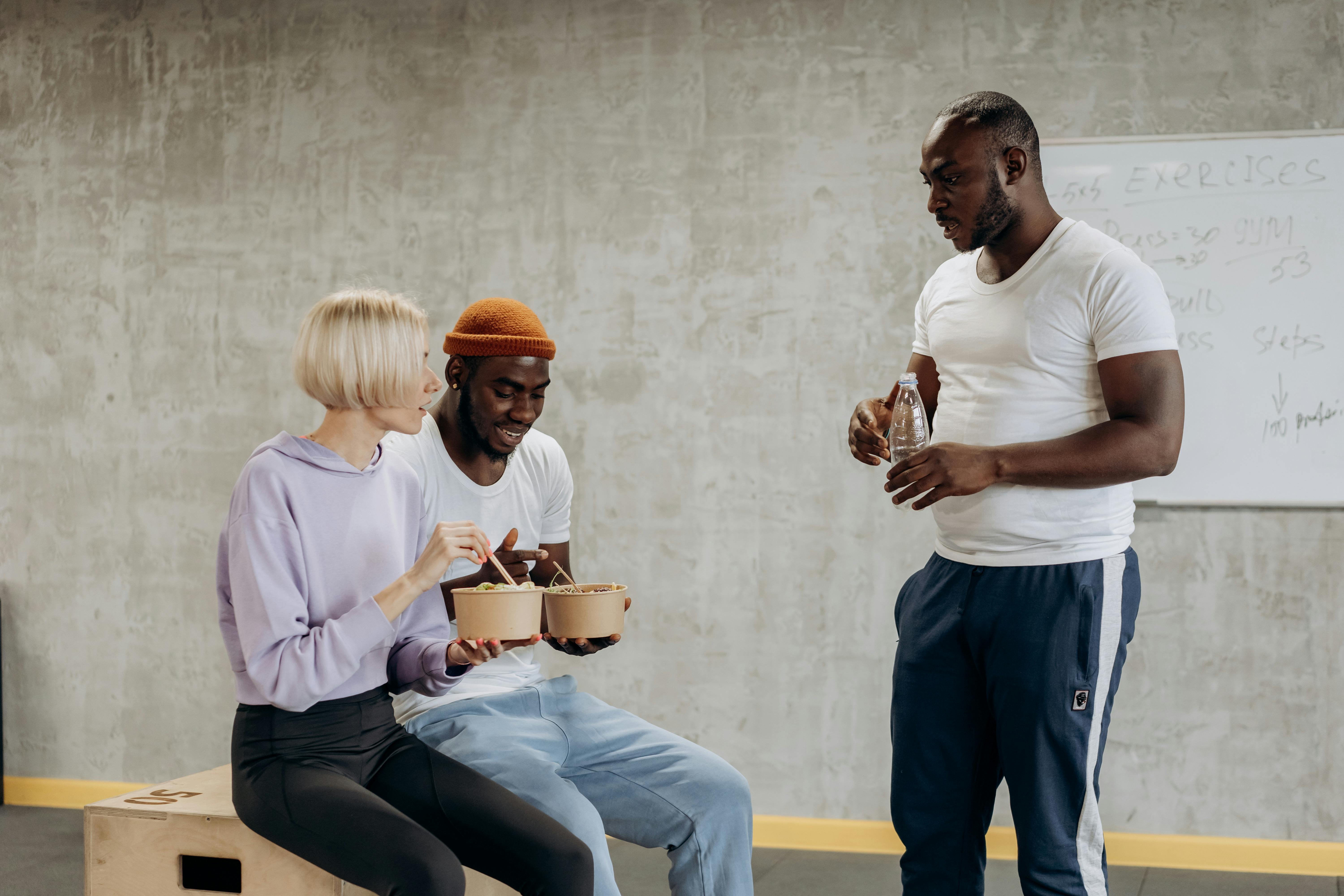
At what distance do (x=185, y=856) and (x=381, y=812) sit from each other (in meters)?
0.40

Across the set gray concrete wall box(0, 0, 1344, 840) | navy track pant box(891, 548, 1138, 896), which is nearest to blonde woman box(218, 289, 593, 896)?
navy track pant box(891, 548, 1138, 896)

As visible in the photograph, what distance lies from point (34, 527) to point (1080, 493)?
3.29 m

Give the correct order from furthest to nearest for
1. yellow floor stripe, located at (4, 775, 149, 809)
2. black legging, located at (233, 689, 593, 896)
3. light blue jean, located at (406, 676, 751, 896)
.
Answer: yellow floor stripe, located at (4, 775, 149, 809)
light blue jean, located at (406, 676, 751, 896)
black legging, located at (233, 689, 593, 896)

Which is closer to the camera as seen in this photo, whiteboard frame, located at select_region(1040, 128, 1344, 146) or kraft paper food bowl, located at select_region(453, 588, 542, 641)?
kraft paper food bowl, located at select_region(453, 588, 542, 641)

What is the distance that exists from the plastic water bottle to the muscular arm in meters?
0.15

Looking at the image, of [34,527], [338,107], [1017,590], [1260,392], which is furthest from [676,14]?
[34,527]

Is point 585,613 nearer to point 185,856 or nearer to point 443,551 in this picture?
point 443,551

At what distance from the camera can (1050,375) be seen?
174 cm

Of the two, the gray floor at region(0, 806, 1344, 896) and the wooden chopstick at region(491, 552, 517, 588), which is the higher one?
the wooden chopstick at region(491, 552, 517, 588)

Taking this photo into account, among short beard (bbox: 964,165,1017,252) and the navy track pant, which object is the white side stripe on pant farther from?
short beard (bbox: 964,165,1017,252)

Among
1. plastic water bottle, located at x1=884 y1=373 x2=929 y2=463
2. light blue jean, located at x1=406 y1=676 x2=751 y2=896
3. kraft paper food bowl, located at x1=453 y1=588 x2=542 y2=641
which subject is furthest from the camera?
plastic water bottle, located at x1=884 y1=373 x2=929 y2=463

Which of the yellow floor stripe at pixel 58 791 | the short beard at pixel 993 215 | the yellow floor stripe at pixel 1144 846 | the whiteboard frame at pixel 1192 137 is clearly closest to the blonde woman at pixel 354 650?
the short beard at pixel 993 215

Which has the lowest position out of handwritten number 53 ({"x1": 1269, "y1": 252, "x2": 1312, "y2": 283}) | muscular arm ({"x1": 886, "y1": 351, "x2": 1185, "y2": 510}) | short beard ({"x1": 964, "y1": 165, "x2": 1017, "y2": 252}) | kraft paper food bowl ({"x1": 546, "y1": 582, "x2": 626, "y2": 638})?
kraft paper food bowl ({"x1": 546, "y1": 582, "x2": 626, "y2": 638})

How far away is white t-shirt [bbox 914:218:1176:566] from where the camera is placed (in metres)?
1.69
